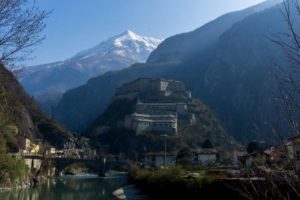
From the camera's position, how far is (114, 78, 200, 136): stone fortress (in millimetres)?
148825

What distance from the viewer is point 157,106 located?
160m

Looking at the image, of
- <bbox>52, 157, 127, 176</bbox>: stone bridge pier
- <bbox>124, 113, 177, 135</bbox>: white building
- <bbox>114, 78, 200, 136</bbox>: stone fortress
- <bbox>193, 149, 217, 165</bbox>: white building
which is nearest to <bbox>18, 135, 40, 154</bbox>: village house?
<bbox>52, 157, 127, 176</bbox>: stone bridge pier

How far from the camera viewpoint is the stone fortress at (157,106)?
148825mm

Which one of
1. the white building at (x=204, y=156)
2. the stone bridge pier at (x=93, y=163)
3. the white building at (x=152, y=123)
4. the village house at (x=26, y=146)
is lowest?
the stone bridge pier at (x=93, y=163)

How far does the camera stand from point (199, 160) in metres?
102

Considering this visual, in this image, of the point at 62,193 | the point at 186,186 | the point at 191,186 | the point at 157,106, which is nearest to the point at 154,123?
the point at 157,106

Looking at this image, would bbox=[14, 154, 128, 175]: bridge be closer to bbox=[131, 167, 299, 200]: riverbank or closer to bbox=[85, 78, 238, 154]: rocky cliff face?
bbox=[85, 78, 238, 154]: rocky cliff face

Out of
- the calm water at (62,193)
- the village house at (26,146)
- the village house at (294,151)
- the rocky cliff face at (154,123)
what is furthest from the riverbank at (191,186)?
the rocky cliff face at (154,123)

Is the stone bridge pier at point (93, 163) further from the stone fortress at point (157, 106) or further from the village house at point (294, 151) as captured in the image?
the village house at point (294, 151)

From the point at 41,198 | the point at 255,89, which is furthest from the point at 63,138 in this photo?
the point at 41,198

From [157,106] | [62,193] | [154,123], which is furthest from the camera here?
[157,106]

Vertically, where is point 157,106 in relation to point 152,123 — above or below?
above

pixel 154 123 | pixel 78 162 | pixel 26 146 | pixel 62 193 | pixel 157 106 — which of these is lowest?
pixel 62 193

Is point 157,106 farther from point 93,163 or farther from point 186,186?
point 186,186
